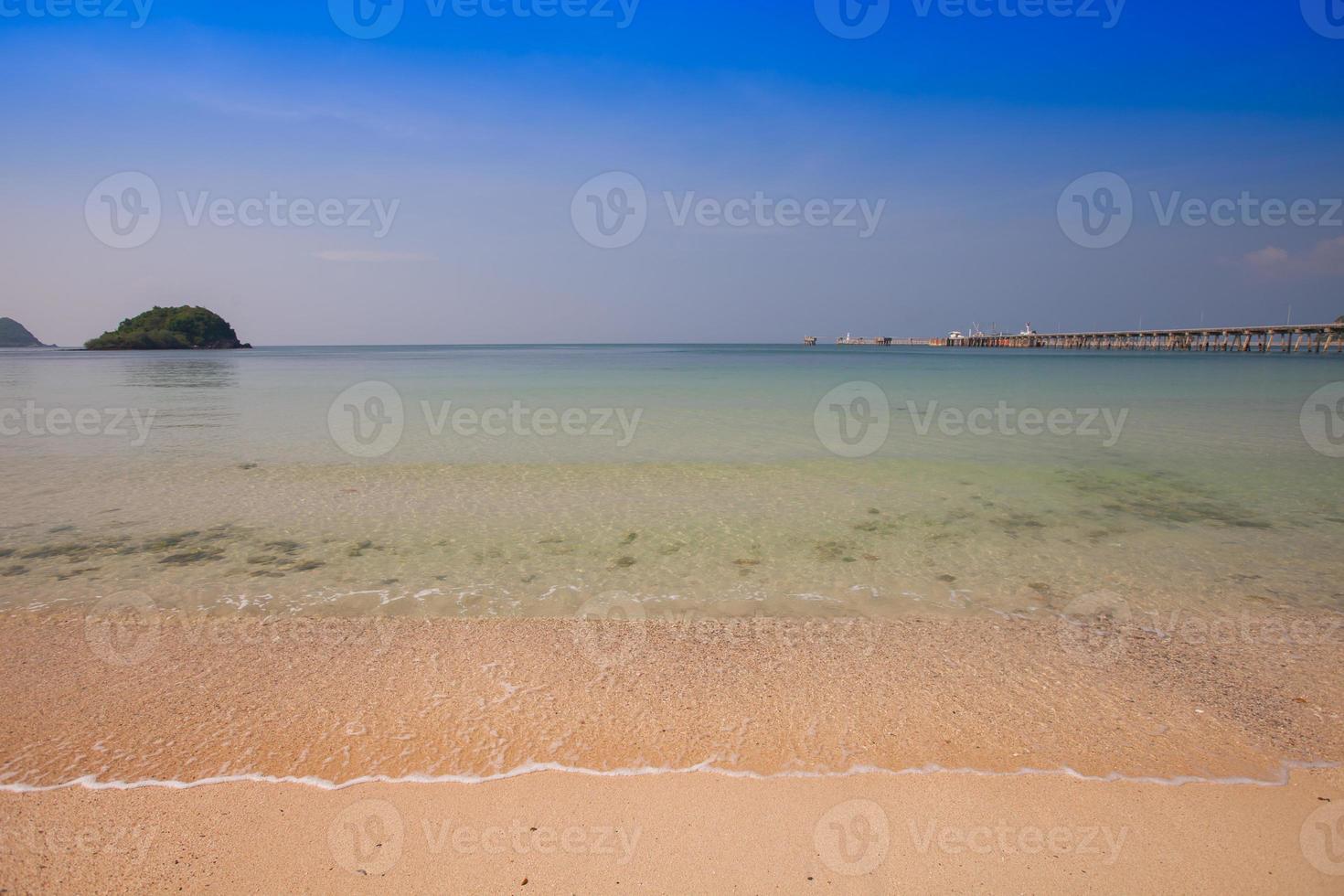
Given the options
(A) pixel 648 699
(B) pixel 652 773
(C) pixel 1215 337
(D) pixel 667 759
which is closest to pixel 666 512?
(A) pixel 648 699

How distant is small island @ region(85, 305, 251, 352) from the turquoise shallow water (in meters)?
120

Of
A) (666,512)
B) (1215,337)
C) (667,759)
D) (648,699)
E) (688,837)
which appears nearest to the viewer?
(688,837)

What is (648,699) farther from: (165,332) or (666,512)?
(165,332)

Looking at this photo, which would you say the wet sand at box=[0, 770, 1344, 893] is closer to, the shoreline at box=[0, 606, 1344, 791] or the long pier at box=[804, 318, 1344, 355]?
the shoreline at box=[0, 606, 1344, 791]

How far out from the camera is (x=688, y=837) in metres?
2.72

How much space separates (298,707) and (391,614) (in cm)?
144

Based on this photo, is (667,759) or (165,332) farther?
(165,332)

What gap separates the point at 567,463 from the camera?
11.2 metres

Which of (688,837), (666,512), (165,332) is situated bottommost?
(688,837)

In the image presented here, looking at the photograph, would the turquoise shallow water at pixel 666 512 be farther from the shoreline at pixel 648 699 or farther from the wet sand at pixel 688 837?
the wet sand at pixel 688 837

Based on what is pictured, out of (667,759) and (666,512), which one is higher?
(666,512)

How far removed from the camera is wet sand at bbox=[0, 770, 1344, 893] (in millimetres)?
2496

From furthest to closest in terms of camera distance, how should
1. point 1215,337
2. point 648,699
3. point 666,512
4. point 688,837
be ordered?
point 1215,337 < point 666,512 < point 648,699 < point 688,837

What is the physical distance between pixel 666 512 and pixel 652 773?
5.15m
